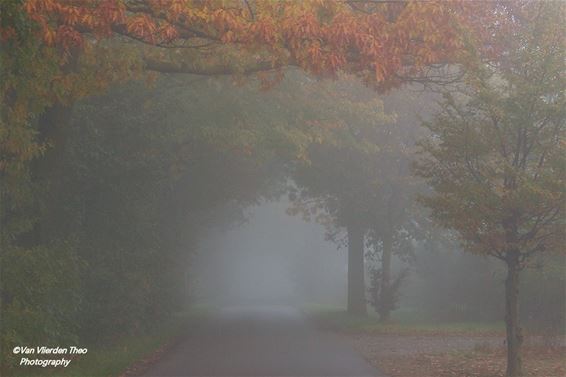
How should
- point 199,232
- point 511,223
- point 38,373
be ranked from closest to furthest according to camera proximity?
point 38,373
point 511,223
point 199,232

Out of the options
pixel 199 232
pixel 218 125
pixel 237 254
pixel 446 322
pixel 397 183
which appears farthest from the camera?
pixel 237 254

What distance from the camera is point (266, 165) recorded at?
34.7m

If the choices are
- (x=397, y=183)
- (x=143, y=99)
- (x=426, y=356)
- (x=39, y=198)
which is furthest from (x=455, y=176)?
(x=397, y=183)

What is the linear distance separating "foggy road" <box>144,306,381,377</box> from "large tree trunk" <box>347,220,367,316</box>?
10.0 m

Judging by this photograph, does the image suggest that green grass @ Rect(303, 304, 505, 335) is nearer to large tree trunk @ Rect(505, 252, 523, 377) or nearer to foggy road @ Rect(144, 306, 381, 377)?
foggy road @ Rect(144, 306, 381, 377)

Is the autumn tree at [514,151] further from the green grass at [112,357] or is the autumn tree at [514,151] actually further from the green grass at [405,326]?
the green grass at [405,326]

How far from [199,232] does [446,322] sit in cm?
1324

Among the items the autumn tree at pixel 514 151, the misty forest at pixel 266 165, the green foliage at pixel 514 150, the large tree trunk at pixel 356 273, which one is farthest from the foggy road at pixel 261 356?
the large tree trunk at pixel 356 273

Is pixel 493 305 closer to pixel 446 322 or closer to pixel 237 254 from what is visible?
pixel 446 322

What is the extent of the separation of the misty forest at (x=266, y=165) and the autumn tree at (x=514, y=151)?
0.13 ft

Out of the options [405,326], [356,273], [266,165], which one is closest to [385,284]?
[405,326]

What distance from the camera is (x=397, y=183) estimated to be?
104 ft

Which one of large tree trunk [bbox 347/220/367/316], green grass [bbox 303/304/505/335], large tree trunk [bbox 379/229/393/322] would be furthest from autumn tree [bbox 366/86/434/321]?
large tree trunk [bbox 347/220/367/316]

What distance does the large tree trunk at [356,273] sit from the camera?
124 ft
